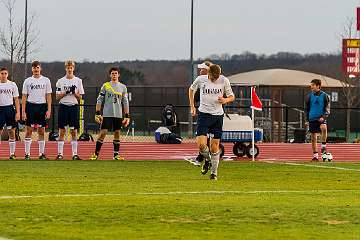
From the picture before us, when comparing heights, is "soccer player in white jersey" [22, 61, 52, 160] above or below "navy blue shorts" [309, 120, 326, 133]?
above

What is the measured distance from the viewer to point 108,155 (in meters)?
27.8

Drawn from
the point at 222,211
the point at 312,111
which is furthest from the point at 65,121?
the point at 222,211

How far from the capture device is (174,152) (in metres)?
29.7

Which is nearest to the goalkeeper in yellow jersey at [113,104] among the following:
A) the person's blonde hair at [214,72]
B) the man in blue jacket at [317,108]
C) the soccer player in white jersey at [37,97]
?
the soccer player in white jersey at [37,97]

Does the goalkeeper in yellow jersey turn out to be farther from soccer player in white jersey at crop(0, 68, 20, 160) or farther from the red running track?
A: the red running track

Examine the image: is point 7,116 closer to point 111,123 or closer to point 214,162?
point 111,123

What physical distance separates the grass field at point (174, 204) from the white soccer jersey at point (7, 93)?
11.3 feet

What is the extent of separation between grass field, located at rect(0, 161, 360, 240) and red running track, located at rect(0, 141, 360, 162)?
6815 mm

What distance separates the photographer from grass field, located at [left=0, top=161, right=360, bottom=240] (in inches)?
407

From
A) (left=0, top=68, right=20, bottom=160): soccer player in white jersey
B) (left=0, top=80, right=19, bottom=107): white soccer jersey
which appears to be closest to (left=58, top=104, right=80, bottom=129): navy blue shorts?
A: (left=0, top=68, right=20, bottom=160): soccer player in white jersey

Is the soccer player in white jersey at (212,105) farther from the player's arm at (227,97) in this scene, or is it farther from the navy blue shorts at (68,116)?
the navy blue shorts at (68,116)

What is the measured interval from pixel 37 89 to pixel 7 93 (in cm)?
77

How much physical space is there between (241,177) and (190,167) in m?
3.12

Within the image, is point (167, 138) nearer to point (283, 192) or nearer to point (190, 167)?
point (190, 167)
